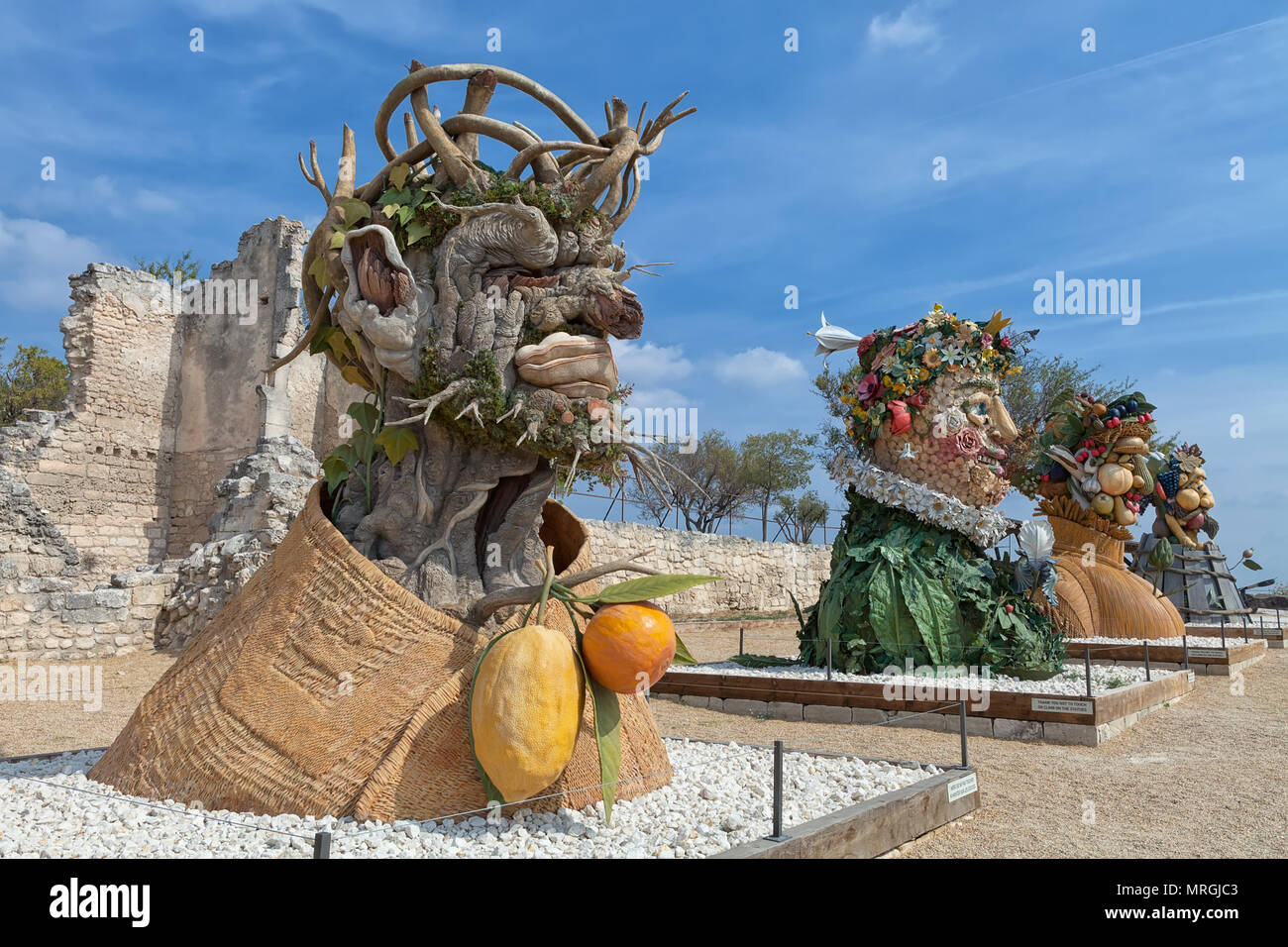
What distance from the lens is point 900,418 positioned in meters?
7.49

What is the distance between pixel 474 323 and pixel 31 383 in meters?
28.6

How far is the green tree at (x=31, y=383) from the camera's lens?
2477cm

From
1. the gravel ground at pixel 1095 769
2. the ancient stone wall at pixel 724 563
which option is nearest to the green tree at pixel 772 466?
the ancient stone wall at pixel 724 563

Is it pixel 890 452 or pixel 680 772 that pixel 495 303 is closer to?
pixel 680 772

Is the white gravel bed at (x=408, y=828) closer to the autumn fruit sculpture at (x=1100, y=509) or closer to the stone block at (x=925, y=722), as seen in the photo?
the stone block at (x=925, y=722)

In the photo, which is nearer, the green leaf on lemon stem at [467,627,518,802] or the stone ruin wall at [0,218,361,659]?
the green leaf on lemon stem at [467,627,518,802]

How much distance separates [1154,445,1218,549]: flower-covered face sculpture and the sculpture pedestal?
340 centimetres

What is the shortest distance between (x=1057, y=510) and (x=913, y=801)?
9.07 m

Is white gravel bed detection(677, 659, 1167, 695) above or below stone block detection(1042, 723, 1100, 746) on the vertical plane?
above

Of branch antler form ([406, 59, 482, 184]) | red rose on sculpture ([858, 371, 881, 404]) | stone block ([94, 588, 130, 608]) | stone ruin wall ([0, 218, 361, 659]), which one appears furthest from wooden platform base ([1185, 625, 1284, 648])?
stone ruin wall ([0, 218, 361, 659])

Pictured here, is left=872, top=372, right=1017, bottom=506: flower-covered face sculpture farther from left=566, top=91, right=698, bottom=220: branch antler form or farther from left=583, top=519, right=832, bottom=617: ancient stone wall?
left=583, top=519, right=832, bottom=617: ancient stone wall

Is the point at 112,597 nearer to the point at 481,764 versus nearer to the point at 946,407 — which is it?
the point at 946,407

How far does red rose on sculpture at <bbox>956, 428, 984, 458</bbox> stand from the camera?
7449 millimetres

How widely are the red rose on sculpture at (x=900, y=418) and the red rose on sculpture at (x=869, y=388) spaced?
0.82ft
